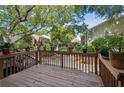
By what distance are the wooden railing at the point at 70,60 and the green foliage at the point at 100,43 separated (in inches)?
13.9

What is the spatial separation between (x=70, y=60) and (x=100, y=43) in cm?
125

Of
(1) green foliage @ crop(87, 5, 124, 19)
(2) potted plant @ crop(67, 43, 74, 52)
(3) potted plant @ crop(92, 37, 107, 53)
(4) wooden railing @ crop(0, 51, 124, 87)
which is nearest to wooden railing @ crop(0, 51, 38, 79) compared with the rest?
(4) wooden railing @ crop(0, 51, 124, 87)

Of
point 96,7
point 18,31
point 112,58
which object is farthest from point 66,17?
point 112,58

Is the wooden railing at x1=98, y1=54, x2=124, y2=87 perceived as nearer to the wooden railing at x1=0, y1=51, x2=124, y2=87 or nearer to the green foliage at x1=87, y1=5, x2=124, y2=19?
the green foliage at x1=87, y1=5, x2=124, y2=19

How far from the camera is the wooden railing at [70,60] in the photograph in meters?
4.05

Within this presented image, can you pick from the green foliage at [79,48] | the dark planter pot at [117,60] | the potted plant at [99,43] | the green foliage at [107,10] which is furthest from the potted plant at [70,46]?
the dark planter pot at [117,60]

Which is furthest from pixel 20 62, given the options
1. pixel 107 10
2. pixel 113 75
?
pixel 113 75

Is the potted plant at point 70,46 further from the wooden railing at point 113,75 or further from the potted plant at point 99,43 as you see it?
the wooden railing at point 113,75

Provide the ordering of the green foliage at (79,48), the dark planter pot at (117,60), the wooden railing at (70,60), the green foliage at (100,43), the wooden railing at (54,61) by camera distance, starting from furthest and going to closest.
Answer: the wooden railing at (70,60)
the wooden railing at (54,61)
the green foliage at (79,48)
the green foliage at (100,43)
the dark planter pot at (117,60)

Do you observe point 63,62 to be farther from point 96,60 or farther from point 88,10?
point 88,10

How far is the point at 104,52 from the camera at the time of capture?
6.93 feet

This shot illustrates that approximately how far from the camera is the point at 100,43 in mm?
3424

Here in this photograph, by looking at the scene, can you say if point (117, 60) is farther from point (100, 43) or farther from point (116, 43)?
point (100, 43)
